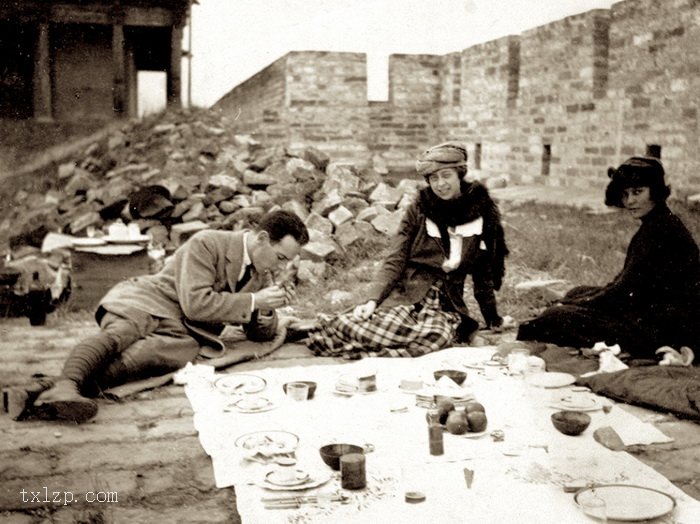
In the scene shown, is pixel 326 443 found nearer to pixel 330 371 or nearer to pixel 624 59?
pixel 330 371

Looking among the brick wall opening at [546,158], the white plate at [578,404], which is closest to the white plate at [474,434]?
the white plate at [578,404]

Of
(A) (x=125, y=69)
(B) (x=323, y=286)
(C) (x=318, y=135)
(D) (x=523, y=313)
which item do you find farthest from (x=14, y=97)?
(D) (x=523, y=313)

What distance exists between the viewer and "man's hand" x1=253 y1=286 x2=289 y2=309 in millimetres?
5133

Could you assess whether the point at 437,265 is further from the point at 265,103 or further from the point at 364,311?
the point at 265,103

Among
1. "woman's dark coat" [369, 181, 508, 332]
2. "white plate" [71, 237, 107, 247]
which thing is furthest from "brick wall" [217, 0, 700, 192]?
"white plate" [71, 237, 107, 247]

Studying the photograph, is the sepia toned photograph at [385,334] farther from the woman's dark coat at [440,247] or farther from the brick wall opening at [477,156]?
the brick wall opening at [477,156]

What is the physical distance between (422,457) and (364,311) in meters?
2.02

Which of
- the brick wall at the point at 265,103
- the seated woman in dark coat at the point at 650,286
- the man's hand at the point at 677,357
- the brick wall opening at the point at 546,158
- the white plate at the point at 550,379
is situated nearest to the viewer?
the white plate at the point at 550,379

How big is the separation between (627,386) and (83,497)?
9.36 feet

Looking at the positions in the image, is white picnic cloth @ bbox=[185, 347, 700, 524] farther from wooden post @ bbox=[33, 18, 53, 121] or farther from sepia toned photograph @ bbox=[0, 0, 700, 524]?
wooden post @ bbox=[33, 18, 53, 121]

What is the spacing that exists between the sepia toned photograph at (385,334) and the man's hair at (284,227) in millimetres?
16

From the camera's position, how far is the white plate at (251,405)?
13.7 ft

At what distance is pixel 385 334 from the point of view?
18.0 ft

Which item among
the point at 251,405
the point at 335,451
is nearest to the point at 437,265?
the point at 251,405
